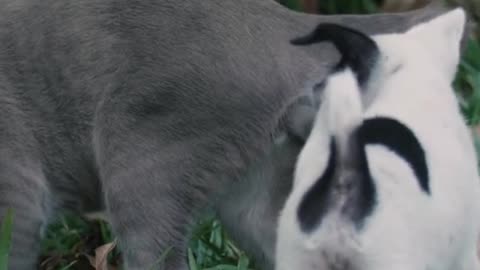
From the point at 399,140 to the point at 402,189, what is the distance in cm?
12

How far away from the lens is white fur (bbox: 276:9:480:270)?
2.55m

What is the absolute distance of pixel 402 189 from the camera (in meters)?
2.58

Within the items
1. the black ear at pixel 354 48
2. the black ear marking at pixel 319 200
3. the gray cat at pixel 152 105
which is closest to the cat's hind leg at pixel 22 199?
the gray cat at pixel 152 105

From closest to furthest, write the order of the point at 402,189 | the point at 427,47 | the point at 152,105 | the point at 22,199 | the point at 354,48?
A: the point at 402,189, the point at 354,48, the point at 427,47, the point at 152,105, the point at 22,199

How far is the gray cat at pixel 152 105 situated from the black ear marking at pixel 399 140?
2.18ft

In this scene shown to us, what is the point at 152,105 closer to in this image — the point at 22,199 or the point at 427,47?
the point at 22,199

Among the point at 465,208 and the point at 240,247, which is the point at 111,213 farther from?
the point at 465,208

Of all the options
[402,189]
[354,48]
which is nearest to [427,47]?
[354,48]

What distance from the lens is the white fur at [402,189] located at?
2.55 metres

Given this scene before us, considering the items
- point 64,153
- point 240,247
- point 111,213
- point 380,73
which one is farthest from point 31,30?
point 380,73

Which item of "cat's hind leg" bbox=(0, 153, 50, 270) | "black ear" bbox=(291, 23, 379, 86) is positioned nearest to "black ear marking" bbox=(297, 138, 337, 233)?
"black ear" bbox=(291, 23, 379, 86)

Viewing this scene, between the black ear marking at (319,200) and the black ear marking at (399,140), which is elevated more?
the black ear marking at (399,140)

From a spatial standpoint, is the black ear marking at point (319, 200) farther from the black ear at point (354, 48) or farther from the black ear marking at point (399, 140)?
the black ear at point (354, 48)

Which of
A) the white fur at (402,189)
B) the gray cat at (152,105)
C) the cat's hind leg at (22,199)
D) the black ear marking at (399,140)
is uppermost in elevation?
the black ear marking at (399,140)
